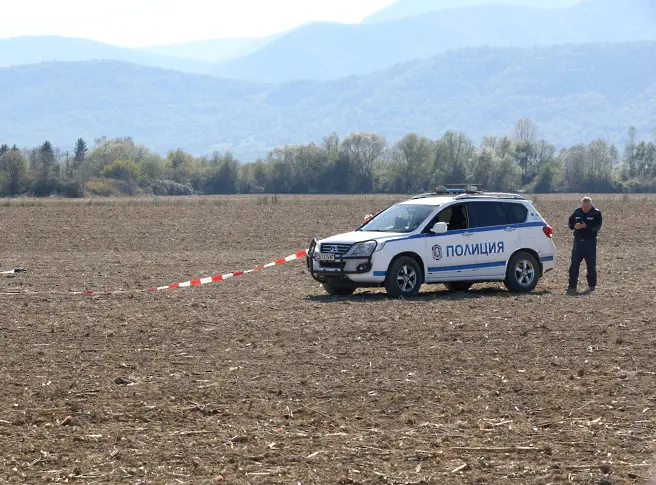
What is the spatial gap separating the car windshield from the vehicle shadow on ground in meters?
1.12

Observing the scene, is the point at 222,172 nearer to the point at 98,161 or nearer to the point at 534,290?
the point at 98,161

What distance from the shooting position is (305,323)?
14.8 meters

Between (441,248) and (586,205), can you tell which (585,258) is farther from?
(441,248)

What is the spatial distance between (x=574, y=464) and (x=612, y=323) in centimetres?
707

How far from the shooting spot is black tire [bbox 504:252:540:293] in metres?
18.9

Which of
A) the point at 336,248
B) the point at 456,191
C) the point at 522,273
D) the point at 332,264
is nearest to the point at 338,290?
the point at 332,264

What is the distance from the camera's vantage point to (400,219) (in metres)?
18.6

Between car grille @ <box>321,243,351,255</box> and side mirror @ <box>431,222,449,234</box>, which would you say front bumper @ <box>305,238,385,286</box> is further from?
side mirror @ <box>431,222,449,234</box>

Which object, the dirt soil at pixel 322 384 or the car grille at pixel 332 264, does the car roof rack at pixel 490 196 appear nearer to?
the dirt soil at pixel 322 384

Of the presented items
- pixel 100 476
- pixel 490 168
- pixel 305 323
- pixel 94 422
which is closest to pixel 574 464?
pixel 100 476

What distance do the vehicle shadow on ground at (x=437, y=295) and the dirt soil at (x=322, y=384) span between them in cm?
5

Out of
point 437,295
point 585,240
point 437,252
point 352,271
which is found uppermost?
point 585,240

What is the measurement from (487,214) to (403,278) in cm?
223

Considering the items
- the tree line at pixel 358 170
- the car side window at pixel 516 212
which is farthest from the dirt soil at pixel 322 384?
the tree line at pixel 358 170
